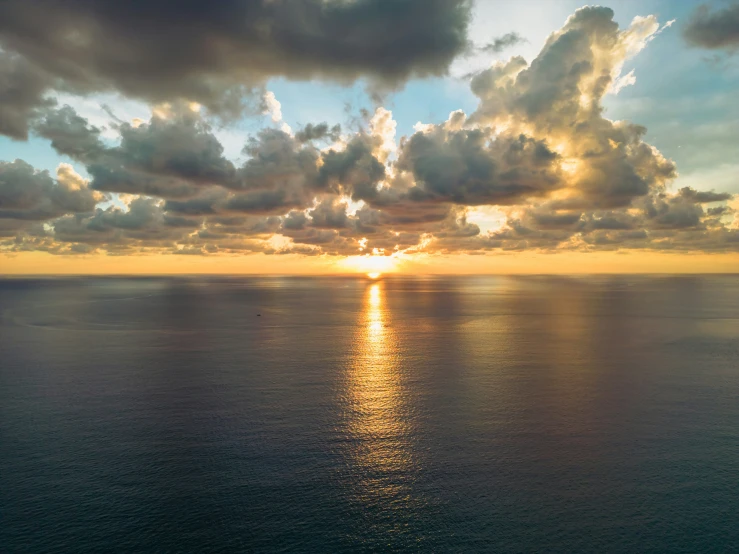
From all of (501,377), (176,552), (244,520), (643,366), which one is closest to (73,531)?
(176,552)

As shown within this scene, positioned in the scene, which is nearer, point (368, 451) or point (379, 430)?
point (368, 451)

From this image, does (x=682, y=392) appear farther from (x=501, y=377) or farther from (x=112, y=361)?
(x=112, y=361)

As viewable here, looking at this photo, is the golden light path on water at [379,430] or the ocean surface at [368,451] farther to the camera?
the golden light path on water at [379,430]

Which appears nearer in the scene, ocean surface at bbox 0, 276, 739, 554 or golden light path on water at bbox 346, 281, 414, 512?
ocean surface at bbox 0, 276, 739, 554
